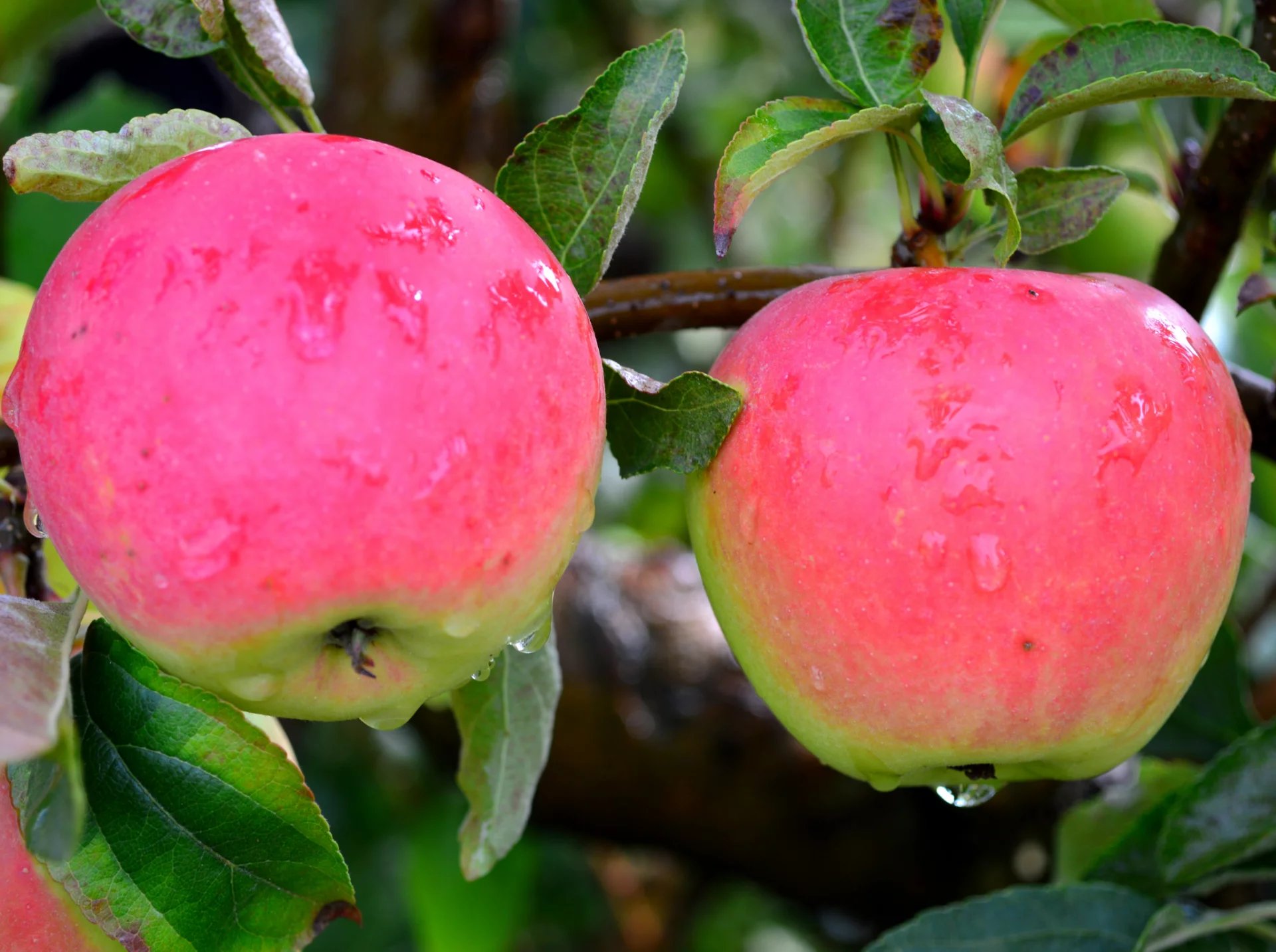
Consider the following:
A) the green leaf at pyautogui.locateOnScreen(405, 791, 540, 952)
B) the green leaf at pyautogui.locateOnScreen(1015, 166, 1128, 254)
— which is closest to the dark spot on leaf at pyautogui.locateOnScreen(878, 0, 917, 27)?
the green leaf at pyautogui.locateOnScreen(1015, 166, 1128, 254)

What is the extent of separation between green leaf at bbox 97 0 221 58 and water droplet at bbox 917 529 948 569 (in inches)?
16.9

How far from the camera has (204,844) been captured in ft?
1.94

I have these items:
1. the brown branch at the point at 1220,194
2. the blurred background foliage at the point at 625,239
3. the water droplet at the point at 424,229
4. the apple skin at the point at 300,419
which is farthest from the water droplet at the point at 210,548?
the blurred background foliage at the point at 625,239

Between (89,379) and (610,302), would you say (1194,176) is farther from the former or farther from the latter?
(89,379)

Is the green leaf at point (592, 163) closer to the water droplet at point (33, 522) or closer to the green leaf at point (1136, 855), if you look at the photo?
the water droplet at point (33, 522)

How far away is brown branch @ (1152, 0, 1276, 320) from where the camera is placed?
0.71 m

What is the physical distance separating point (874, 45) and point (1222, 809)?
565 mm

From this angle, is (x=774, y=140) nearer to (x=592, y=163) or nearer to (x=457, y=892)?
(x=592, y=163)

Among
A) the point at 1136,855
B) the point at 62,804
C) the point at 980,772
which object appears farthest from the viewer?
the point at 1136,855

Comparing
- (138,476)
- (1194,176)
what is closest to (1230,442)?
(1194,176)

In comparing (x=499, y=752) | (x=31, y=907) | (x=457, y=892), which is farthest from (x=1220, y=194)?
(x=457, y=892)

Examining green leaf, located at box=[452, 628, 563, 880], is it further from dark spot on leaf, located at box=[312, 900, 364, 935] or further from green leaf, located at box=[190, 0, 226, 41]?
green leaf, located at box=[190, 0, 226, 41]

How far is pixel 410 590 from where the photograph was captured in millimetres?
471

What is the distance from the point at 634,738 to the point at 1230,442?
0.77 meters
